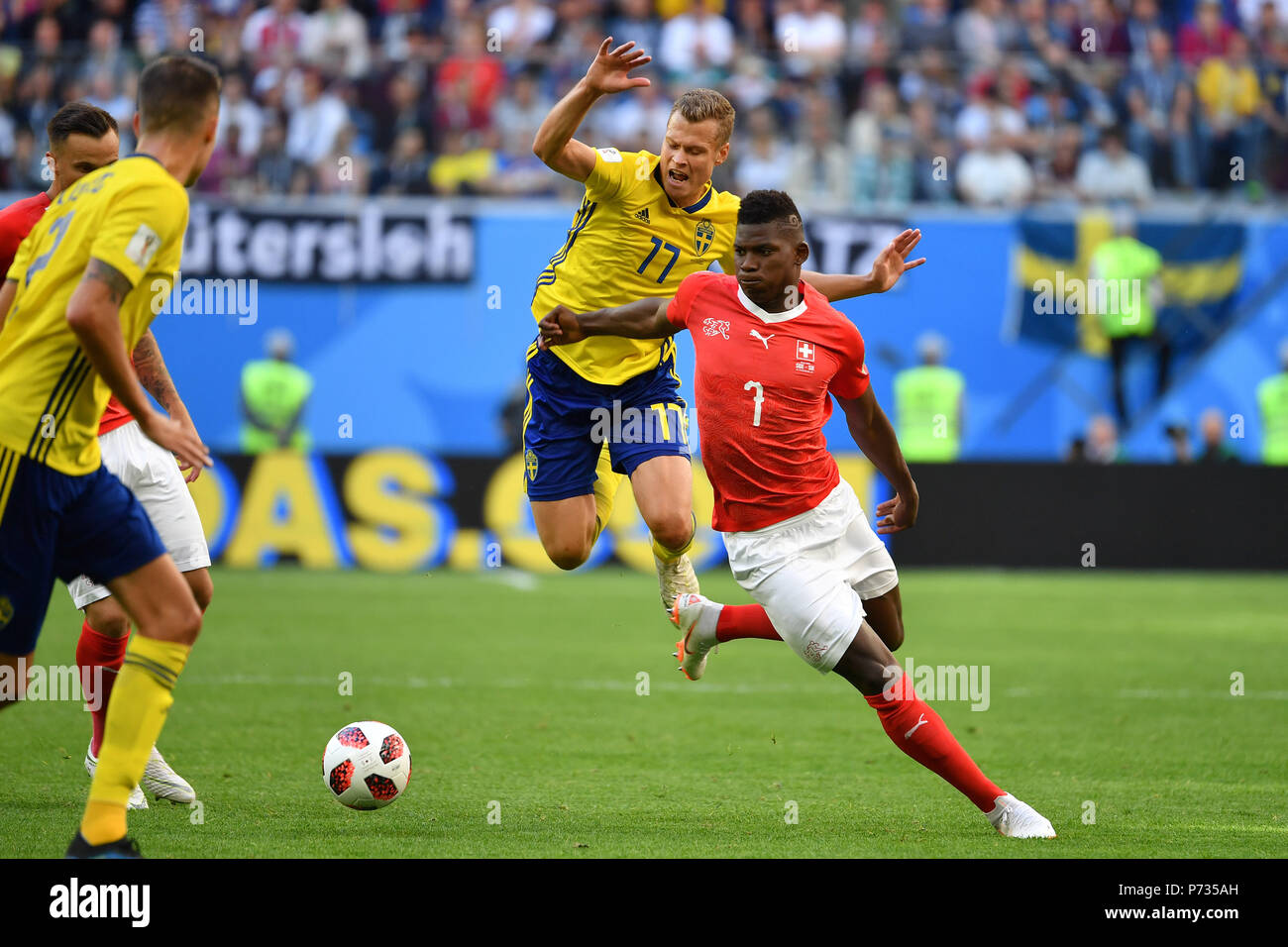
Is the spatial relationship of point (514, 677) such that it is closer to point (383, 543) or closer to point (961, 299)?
point (383, 543)

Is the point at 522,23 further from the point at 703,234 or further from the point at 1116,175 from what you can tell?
the point at 703,234

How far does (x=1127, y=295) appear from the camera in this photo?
61.8 feet

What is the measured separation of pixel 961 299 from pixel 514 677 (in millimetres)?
10681

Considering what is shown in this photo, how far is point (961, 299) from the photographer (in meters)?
19.3

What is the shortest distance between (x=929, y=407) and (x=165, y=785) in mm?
13456

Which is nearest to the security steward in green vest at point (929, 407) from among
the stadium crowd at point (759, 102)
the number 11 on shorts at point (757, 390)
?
the stadium crowd at point (759, 102)

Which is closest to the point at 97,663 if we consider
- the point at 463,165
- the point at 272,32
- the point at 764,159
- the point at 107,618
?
the point at 107,618

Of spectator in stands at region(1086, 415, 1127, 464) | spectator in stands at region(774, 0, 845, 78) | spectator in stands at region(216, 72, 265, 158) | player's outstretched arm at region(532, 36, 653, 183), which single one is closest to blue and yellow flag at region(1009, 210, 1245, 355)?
spectator in stands at region(1086, 415, 1127, 464)

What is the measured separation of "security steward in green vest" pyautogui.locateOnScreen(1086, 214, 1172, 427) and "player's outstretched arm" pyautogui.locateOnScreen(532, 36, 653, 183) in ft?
43.5

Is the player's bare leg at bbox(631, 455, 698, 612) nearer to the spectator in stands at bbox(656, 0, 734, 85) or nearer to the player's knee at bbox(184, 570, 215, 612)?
the player's knee at bbox(184, 570, 215, 612)

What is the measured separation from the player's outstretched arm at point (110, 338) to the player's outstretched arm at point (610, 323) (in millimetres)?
2123

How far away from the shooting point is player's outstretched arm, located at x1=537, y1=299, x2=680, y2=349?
6.46m

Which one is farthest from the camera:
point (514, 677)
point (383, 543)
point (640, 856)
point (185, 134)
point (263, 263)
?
point (263, 263)
